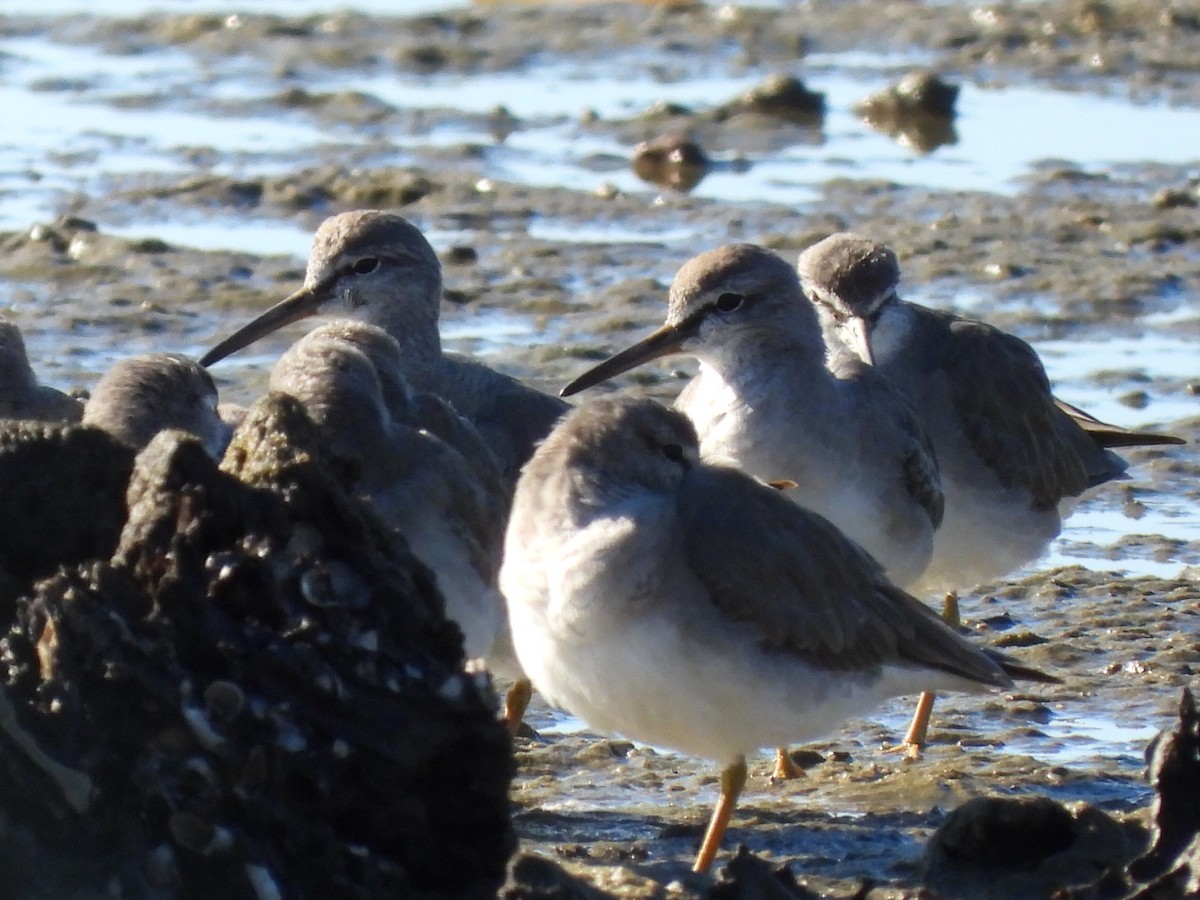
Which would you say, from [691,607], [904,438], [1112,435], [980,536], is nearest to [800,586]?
[691,607]

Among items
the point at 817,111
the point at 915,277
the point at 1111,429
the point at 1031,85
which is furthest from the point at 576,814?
the point at 1031,85

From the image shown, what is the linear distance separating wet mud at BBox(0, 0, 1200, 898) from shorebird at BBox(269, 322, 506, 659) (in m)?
0.60

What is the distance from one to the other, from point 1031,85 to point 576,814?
11.6m

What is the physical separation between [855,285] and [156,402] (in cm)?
276

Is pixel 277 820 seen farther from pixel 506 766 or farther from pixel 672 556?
pixel 672 556

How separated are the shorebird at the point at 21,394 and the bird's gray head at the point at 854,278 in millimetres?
2689

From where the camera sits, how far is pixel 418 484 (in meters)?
7.08

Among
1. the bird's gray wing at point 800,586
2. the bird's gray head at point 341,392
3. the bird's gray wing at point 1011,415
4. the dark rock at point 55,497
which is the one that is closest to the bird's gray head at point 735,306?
the bird's gray wing at point 1011,415

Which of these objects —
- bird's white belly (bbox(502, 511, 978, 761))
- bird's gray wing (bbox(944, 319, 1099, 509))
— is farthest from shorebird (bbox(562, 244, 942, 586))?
bird's white belly (bbox(502, 511, 978, 761))

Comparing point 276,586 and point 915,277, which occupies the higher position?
point 276,586

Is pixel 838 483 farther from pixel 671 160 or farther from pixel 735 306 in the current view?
pixel 671 160

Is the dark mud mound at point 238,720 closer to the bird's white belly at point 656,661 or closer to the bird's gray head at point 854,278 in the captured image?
the bird's white belly at point 656,661

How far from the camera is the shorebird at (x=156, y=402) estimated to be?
24.0 ft

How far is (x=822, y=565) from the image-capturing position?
21.7 ft
